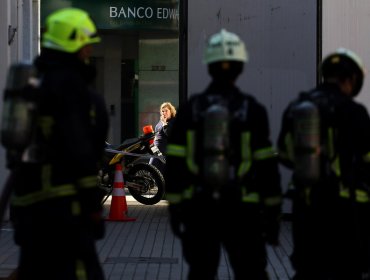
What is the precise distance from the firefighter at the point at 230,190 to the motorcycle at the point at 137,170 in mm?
9482

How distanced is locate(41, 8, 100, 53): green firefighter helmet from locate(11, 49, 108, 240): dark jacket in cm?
20

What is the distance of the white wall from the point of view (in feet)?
43.0

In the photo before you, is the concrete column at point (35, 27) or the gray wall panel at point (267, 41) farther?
the concrete column at point (35, 27)

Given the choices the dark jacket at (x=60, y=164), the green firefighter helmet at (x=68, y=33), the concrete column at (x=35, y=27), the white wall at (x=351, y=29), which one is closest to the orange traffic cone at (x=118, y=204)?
the concrete column at (x=35, y=27)

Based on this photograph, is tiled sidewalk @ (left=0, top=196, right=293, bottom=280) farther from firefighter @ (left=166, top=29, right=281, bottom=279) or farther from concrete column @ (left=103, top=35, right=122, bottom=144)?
concrete column @ (left=103, top=35, right=122, bottom=144)

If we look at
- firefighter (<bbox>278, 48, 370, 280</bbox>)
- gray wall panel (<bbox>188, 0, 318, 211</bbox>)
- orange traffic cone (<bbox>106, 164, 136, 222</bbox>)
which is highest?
gray wall panel (<bbox>188, 0, 318, 211</bbox>)

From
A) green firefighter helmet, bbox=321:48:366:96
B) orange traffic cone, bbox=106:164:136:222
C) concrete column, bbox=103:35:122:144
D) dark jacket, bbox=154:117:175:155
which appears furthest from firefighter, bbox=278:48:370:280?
concrete column, bbox=103:35:122:144

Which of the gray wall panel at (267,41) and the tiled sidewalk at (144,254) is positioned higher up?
the gray wall panel at (267,41)

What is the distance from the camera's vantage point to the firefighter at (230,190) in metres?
6.13

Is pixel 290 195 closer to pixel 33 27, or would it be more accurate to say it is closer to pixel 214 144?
pixel 214 144

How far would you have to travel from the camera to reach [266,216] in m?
6.17

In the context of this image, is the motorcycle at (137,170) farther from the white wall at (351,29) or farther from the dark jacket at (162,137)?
the white wall at (351,29)

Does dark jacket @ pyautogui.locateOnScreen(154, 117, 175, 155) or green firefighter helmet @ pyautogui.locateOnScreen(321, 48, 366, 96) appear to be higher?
green firefighter helmet @ pyautogui.locateOnScreen(321, 48, 366, 96)

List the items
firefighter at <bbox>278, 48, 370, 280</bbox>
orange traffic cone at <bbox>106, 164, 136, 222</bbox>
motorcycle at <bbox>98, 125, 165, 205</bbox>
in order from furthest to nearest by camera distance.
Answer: motorcycle at <bbox>98, 125, 165, 205</bbox> → orange traffic cone at <bbox>106, 164, 136, 222</bbox> → firefighter at <bbox>278, 48, 370, 280</bbox>
